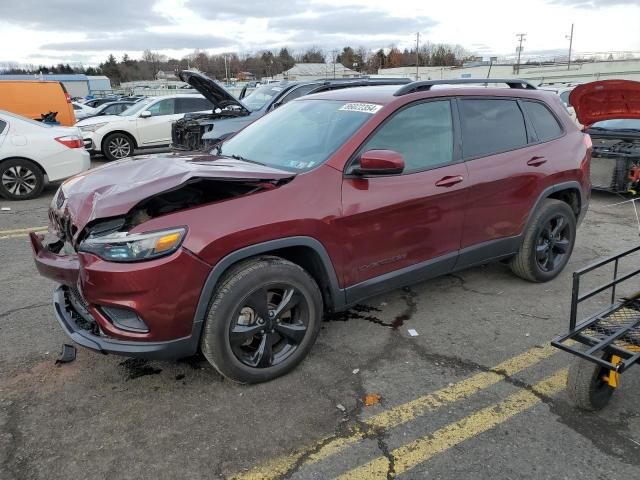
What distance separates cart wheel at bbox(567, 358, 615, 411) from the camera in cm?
270

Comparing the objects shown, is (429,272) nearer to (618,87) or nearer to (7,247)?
(618,87)

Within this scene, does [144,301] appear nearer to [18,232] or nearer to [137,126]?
[18,232]

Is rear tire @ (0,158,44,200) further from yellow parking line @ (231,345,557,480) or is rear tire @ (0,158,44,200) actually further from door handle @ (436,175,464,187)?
yellow parking line @ (231,345,557,480)

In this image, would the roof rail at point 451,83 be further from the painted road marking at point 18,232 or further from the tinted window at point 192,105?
the tinted window at point 192,105

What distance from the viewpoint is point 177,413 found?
112 inches

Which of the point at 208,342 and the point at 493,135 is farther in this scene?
the point at 493,135

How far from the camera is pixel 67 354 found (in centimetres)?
332

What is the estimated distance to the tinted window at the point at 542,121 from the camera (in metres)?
4.43

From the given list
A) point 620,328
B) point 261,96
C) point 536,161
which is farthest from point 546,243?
point 261,96

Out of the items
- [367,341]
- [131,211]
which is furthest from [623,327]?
[131,211]

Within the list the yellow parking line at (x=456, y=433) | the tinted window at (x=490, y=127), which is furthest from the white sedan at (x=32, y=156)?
the yellow parking line at (x=456, y=433)

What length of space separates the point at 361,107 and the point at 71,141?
6881 mm

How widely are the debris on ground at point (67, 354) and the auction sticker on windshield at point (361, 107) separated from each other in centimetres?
249

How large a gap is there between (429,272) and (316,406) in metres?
1.39
